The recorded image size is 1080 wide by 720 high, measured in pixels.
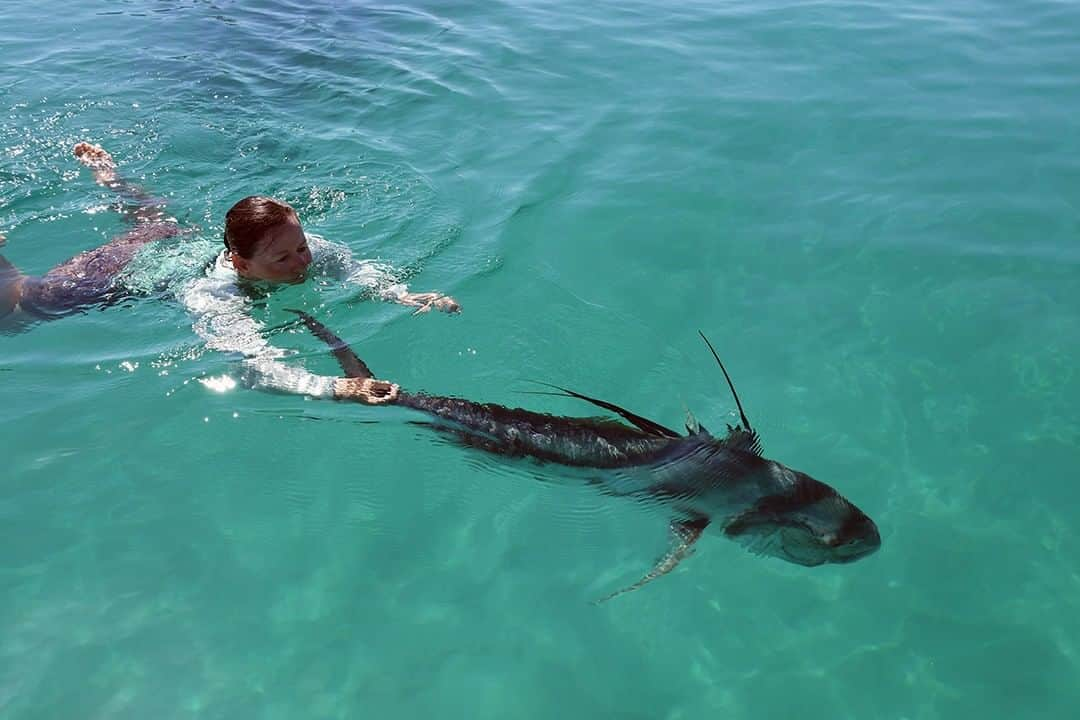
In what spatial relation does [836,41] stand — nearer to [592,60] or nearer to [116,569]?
[592,60]

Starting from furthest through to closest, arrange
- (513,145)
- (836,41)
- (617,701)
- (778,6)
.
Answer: (778,6), (836,41), (513,145), (617,701)

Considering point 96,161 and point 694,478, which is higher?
point 96,161

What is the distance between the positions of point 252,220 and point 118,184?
3.40 m

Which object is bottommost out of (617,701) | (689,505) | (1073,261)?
(617,701)

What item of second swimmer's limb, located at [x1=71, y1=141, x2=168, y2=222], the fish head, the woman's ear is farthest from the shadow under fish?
second swimmer's limb, located at [x1=71, y1=141, x2=168, y2=222]

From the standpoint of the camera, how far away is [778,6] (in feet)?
44.2

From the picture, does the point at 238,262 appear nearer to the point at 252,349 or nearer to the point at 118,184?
the point at 252,349

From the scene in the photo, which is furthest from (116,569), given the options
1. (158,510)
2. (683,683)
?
(683,683)

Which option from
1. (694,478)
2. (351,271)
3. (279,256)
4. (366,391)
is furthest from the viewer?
(351,271)

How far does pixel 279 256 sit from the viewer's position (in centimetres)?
625

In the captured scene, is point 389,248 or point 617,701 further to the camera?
point 389,248

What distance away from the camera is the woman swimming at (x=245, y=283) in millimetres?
6129

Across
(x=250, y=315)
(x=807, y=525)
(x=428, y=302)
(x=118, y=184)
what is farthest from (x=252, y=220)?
(x=807, y=525)

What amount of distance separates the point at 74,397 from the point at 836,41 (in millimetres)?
10187
